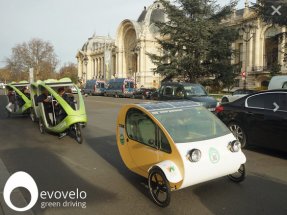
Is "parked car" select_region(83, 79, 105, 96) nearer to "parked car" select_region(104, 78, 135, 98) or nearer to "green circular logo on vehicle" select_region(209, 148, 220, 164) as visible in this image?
"parked car" select_region(104, 78, 135, 98)

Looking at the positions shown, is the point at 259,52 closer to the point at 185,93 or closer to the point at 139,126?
the point at 185,93

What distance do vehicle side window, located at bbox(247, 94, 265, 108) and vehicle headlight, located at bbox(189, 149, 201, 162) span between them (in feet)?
11.7

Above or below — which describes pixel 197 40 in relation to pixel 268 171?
above

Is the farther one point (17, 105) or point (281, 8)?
point (281, 8)

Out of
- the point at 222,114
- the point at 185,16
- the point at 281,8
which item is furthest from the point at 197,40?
the point at 222,114

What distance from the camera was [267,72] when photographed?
40781mm

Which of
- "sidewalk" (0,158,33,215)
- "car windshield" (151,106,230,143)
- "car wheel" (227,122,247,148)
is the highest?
"car windshield" (151,106,230,143)

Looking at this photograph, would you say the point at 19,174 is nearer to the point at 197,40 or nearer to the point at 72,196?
the point at 72,196

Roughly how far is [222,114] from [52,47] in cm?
5995

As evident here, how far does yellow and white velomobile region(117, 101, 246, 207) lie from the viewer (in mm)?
3566

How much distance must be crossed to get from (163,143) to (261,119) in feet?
11.2

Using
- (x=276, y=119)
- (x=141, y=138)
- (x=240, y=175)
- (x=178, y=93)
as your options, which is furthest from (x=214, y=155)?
(x=178, y=93)

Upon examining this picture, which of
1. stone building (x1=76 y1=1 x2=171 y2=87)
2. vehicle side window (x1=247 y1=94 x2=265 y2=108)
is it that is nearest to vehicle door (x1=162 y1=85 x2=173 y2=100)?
vehicle side window (x1=247 y1=94 x2=265 y2=108)

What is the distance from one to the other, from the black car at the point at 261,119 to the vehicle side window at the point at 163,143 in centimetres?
324
